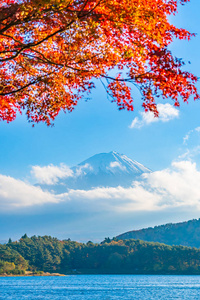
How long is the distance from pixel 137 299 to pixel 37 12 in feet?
172

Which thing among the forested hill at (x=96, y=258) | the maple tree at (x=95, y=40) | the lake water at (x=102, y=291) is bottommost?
the lake water at (x=102, y=291)

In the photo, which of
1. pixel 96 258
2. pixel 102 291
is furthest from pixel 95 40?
pixel 96 258

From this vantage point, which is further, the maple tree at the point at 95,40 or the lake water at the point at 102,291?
the lake water at the point at 102,291

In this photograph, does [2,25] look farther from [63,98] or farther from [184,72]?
[184,72]

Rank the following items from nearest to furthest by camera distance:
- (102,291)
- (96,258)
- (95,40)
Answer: (95,40), (102,291), (96,258)

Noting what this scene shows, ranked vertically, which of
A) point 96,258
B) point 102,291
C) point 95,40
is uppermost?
point 95,40

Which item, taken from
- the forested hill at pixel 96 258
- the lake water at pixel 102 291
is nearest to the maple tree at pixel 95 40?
the lake water at pixel 102 291

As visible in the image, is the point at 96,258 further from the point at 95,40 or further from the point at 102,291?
the point at 95,40

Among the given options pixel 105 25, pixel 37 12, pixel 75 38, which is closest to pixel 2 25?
pixel 37 12

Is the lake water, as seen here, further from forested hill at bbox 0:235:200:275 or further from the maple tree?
the maple tree

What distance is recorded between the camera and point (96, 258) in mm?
131250

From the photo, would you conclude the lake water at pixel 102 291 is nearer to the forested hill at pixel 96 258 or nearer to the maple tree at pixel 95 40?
the forested hill at pixel 96 258

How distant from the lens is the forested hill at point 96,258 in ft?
388

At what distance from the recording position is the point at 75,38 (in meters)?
7.57
